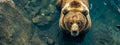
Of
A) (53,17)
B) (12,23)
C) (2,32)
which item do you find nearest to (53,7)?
(53,17)

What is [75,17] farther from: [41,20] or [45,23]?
[41,20]

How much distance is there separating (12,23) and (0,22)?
0.41 meters

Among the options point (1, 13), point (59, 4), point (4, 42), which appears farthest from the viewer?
point (59, 4)

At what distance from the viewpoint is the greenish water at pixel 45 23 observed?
670 centimetres

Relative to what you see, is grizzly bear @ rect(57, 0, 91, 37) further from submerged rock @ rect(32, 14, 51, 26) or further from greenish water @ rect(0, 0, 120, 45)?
submerged rock @ rect(32, 14, 51, 26)

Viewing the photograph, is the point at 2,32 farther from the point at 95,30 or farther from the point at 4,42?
the point at 95,30

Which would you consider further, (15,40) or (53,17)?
(53,17)

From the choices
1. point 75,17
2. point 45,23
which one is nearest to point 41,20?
point 45,23

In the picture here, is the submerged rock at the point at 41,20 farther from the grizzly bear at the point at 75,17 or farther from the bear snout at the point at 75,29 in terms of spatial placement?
the bear snout at the point at 75,29

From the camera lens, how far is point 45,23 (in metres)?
7.37

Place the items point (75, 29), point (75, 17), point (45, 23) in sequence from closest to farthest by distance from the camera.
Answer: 1. point (75, 29)
2. point (75, 17)
3. point (45, 23)

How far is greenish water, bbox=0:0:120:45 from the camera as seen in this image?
6.70m

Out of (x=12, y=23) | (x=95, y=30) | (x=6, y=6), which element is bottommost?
(x=95, y=30)

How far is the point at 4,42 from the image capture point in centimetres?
632
